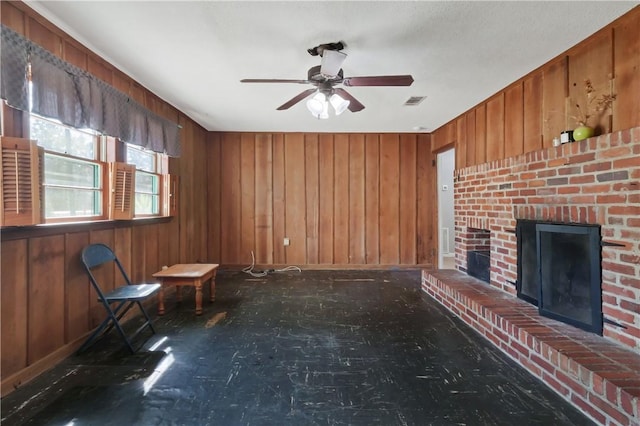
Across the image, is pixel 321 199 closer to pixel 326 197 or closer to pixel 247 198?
pixel 326 197

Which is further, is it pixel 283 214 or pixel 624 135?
pixel 283 214

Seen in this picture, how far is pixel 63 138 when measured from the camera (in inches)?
87.4

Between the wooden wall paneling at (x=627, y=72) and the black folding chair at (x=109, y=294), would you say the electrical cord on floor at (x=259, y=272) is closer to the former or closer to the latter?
the black folding chair at (x=109, y=294)

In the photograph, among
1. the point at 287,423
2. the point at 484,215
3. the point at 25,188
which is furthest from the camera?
the point at 484,215

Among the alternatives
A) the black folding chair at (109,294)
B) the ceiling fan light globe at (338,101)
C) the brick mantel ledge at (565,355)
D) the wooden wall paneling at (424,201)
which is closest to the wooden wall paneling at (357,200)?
the wooden wall paneling at (424,201)

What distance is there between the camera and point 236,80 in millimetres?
2854

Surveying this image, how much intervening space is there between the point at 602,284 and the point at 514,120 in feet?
5.69

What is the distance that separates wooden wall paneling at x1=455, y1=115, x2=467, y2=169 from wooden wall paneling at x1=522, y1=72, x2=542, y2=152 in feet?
3.63

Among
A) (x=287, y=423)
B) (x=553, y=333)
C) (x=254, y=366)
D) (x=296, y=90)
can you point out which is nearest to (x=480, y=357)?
(x=553, y=333)

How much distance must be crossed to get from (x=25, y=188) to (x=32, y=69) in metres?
0.80

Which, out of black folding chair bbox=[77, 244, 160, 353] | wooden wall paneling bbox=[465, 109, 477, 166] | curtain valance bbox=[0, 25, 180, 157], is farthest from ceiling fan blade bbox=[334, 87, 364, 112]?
black folding chair bbox=[77, 244, 160, 353]

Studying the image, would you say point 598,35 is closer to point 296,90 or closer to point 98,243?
point 296,90

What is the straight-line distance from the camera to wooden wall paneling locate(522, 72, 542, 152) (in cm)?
259

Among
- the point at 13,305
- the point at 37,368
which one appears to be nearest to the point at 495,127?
the point at 13,305
